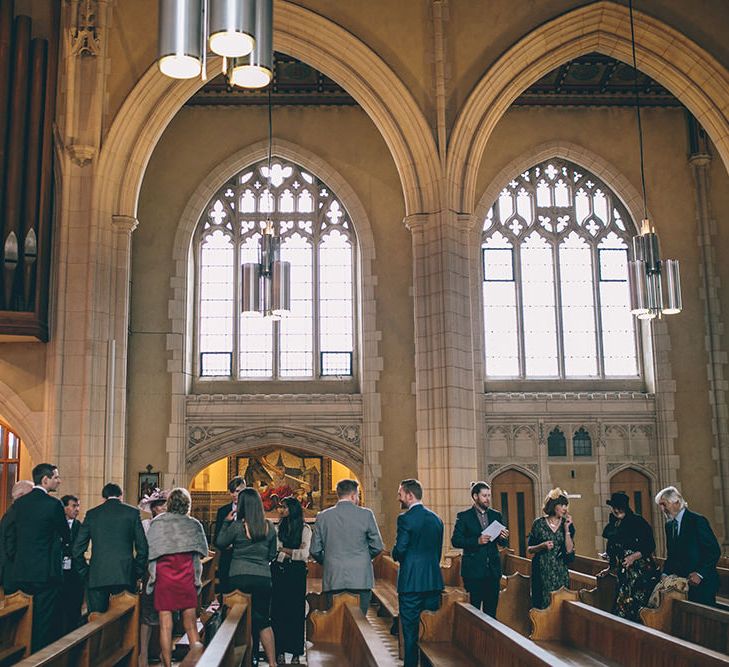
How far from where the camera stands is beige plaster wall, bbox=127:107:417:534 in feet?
47.8

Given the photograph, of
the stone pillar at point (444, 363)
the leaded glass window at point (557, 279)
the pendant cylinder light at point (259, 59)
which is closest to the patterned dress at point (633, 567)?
the stone pillar at point (444, 363)

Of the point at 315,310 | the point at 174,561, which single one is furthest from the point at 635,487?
the point at 174,561

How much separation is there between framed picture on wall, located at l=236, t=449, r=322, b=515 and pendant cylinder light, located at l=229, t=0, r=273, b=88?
1050cm

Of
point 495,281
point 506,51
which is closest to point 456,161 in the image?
point 506,51

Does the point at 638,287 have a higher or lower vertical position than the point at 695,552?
higher

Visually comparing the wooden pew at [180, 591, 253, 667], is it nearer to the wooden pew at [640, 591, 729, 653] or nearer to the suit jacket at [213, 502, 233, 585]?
the suit jacket at [213, 502, 233, 585]

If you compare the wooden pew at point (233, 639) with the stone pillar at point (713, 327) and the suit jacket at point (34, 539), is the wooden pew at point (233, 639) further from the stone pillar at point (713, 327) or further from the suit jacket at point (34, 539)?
the stone pillar at point (713, 327)

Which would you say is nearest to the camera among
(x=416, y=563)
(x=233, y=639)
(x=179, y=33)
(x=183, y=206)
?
(x=233, y=639)

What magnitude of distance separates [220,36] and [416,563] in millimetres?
3529

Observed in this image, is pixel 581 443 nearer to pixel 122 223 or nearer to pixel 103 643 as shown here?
pixel 122 223

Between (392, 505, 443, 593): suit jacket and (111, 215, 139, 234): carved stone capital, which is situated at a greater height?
(111, 215, 139, 234): carved stone capital

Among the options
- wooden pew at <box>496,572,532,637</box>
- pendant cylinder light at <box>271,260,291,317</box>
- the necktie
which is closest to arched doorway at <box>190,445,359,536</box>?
pendant cylinder light at <box>271,260,291,317</box>

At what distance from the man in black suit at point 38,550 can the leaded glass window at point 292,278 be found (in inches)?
338

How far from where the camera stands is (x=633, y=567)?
274 inches
